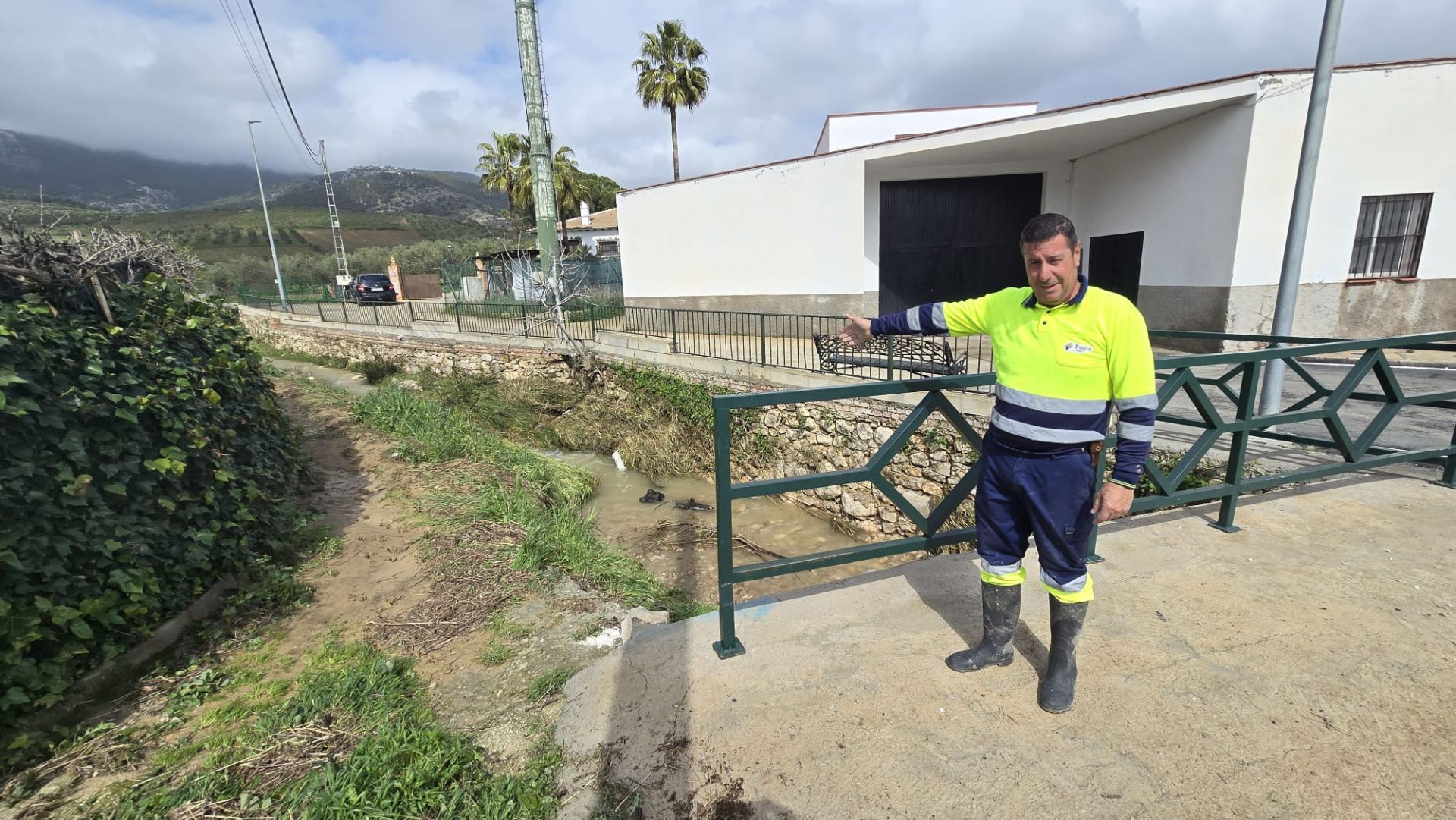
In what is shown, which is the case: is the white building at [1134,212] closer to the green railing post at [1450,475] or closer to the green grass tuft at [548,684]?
the green railing post at [1450,475]

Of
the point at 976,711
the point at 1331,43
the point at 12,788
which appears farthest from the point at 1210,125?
the point at 12,788

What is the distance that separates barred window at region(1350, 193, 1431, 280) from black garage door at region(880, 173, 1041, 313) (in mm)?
6121

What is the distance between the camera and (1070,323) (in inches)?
83.7

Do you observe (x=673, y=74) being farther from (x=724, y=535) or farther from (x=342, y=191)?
(x=342, y=191)

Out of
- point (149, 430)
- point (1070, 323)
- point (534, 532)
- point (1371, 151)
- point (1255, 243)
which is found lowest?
point (534, 532)

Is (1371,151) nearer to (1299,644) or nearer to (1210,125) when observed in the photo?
(1210,125)

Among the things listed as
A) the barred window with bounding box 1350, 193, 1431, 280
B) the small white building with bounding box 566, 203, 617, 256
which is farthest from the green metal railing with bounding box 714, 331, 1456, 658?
the small white building with bounding box 566, 203, 617, 256

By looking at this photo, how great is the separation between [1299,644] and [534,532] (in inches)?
197

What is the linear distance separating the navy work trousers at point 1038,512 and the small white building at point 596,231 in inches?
1227

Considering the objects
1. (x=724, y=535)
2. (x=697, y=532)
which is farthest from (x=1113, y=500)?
(x=697, y=532)

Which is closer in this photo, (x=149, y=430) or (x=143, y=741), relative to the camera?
(x=143, y=741)

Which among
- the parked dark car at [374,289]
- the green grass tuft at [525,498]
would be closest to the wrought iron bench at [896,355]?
the green grass tuft at [525,498]

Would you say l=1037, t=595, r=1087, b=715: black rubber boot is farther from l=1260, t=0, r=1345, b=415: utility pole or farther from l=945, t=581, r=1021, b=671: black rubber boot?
l=1260, t=0, r=1345, b=415: utility pole

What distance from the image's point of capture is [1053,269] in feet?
6.89
